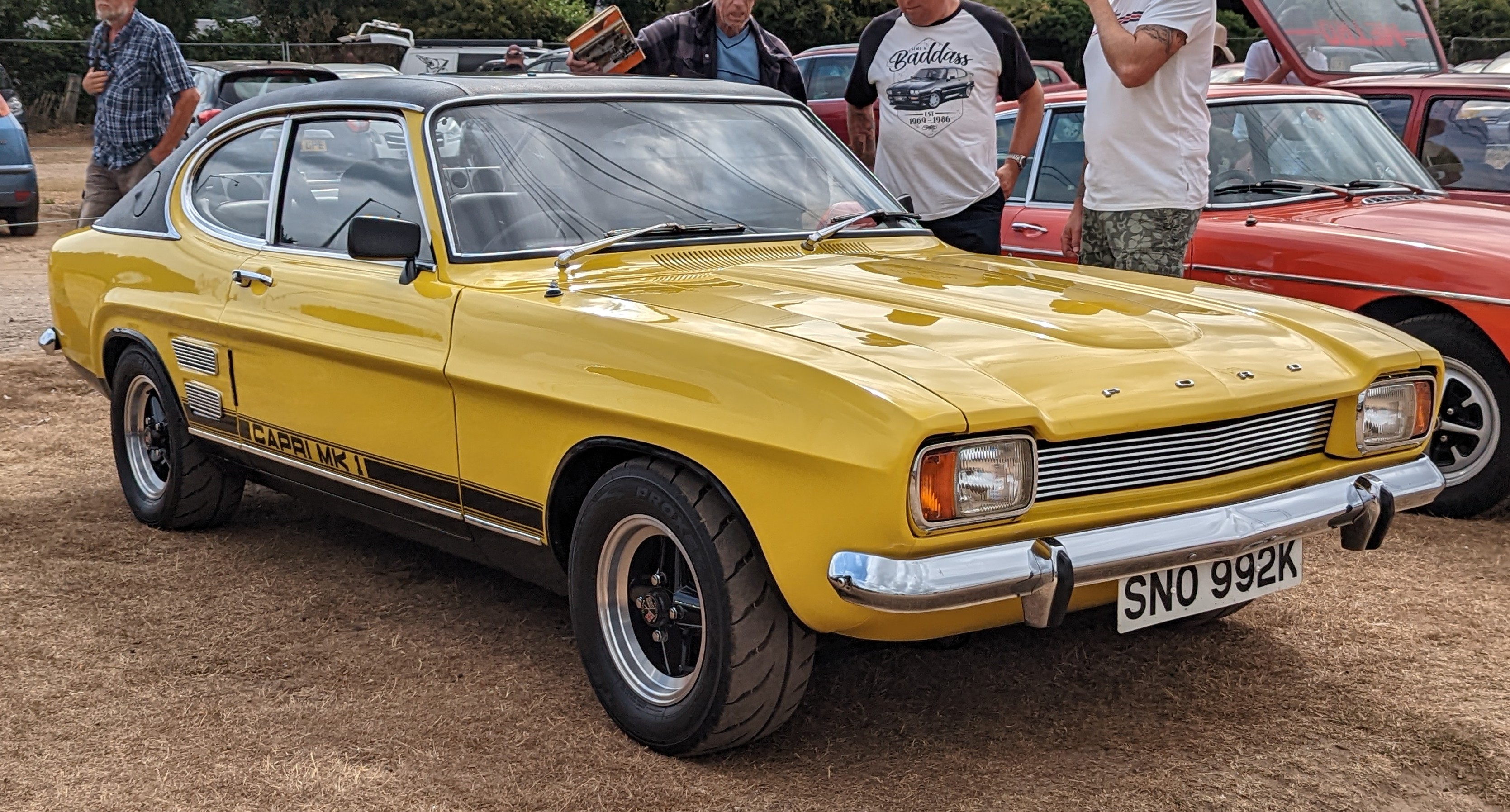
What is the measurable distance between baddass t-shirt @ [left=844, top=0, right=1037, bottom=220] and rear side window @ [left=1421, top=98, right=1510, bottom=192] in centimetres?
271

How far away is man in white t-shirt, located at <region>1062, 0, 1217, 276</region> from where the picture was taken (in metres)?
4.88

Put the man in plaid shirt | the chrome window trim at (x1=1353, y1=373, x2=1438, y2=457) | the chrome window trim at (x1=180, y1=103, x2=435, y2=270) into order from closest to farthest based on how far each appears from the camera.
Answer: the chrome window trim at (x1=1353, y1=373, x2=1438, y2=457) < the chrome window trim at (x1=180, y1=103, x2=435, y2=270) < the man in plaid shirt

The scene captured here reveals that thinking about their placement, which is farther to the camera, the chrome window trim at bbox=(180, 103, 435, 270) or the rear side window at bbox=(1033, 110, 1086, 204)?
the rear side window at bbox=(1033, 110, 1086, 204)

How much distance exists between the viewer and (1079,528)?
3.11 meters

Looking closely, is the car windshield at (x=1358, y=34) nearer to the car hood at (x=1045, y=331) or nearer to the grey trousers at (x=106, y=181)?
the car hood at (x=1045, y=331)

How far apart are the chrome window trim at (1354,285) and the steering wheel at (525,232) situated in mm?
3106

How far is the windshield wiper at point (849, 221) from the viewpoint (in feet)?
14.5

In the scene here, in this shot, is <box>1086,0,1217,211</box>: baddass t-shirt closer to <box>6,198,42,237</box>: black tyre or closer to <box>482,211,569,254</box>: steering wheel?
<box>482,211,569,254</box>: steering wheel

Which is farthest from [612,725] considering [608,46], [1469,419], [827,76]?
[827,76]

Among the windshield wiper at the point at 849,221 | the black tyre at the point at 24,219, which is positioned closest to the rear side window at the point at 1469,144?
the windshield wiper at the point at 849,221

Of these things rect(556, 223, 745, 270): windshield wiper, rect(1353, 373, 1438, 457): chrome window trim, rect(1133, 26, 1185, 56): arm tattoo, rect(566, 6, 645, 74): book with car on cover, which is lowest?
rect(1353, 373, 1438, 457): chrome window trim

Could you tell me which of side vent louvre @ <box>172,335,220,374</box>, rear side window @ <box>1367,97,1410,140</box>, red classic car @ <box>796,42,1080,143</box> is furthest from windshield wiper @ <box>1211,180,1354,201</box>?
red classic car @ <box>796,42,1080,143</box>

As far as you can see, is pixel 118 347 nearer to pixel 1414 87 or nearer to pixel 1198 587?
pixel 1198 587

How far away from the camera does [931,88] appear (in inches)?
222
